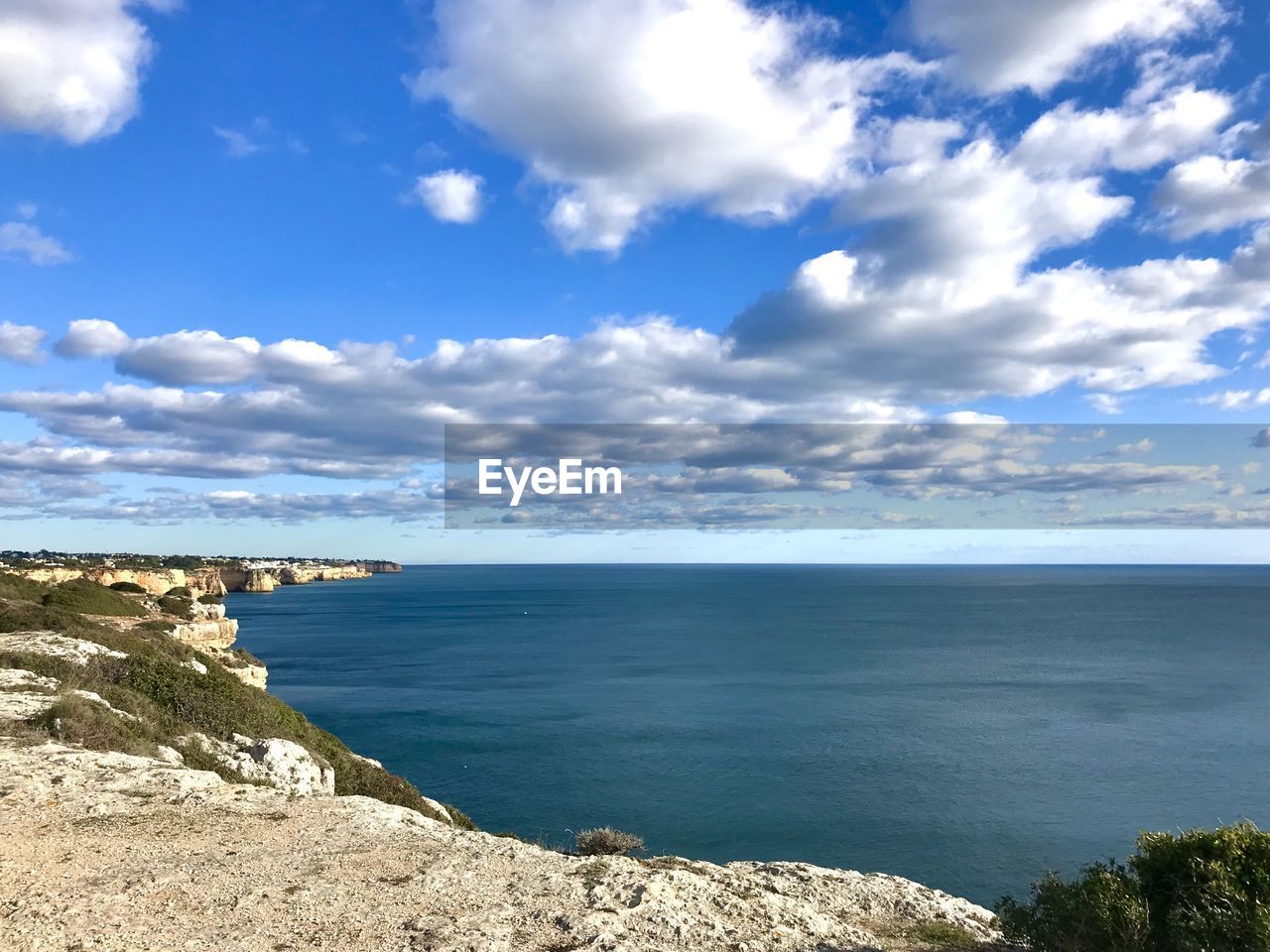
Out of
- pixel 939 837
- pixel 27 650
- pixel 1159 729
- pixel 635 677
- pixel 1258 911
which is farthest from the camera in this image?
pixel 635 677

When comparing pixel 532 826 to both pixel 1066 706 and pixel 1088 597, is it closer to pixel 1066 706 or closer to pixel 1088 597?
pixel 1066 706

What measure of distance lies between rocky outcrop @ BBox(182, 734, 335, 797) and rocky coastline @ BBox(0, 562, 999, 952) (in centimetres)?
6

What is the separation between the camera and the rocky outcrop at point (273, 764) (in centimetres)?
1712

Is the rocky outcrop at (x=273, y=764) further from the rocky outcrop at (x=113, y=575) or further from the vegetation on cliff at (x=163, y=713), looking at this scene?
the rocky outcrop at (x=113, y=575)

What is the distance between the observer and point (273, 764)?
17.5m

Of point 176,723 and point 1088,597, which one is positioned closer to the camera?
point 176,723

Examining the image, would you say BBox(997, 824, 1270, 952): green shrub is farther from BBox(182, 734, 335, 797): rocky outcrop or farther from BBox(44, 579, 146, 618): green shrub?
BBox(44, 579, 146, 618): green shrub

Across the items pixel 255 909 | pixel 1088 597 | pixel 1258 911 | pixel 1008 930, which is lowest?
pixel 1088 597

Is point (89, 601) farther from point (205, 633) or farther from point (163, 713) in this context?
point (163, 713)

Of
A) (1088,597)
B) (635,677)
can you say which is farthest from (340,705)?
(1088,597)

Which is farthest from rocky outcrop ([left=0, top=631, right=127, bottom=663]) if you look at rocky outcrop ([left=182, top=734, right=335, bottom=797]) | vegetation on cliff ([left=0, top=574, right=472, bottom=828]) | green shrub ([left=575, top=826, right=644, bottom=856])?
green shrub ([left=575, top=826, right=644, bottom=856])

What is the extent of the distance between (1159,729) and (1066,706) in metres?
7.92

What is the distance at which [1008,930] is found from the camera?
10156mm

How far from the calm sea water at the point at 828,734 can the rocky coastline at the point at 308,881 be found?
20490 millimetres
